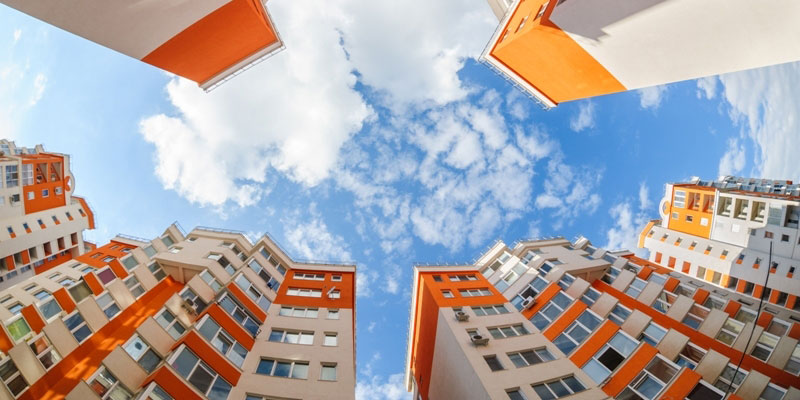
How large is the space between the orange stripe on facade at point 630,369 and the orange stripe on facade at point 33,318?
30949 mm

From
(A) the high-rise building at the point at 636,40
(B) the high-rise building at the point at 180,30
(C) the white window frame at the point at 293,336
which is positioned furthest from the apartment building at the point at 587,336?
(B) the high-rise building at the point at 180,30

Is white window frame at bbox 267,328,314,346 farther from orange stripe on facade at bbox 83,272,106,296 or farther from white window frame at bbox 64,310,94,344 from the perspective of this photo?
orange stripe on facade at bbox 83,272,106,296

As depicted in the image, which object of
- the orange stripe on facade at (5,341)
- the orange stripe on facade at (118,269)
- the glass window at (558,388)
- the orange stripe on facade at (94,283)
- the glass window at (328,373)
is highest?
→ the orange stripe on facade at (118,269)

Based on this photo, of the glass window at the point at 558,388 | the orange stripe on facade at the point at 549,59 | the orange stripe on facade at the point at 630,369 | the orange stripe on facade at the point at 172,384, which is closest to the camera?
the orange stripe on facade at the point at 172,384

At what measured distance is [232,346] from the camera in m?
17.8

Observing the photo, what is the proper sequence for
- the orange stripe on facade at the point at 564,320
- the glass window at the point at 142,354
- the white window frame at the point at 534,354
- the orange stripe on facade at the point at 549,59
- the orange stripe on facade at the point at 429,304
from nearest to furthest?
the glass window at the point at 142,354
the orange stripe on facade at the point at 549,59
the white window frame at the point at 534,354
the orange stripe on facade at the point at 564,320
the orange stripe on facade at the point at 429,304

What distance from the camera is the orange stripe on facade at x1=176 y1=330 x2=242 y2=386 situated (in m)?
15.8

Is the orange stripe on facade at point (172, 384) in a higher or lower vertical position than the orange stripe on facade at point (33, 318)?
lower

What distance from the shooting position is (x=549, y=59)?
20297mm

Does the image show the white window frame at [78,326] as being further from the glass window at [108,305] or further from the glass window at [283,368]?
the glass window at [283,368]

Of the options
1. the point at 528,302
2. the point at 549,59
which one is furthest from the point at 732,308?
the point at 549,59

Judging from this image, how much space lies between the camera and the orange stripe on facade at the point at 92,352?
13141 millimetres

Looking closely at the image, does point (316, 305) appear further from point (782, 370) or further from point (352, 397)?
point (782, 370)

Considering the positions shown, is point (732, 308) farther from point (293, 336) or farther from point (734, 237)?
point (293, 336)
